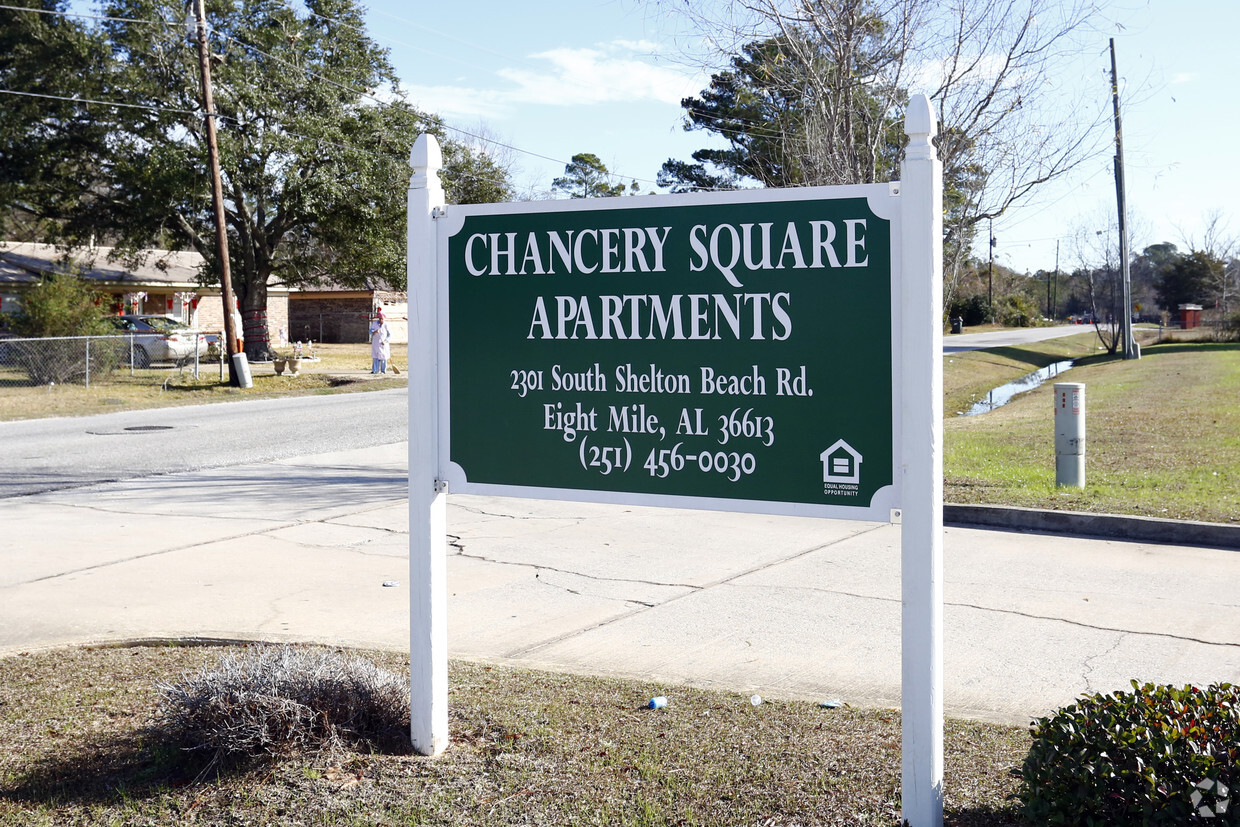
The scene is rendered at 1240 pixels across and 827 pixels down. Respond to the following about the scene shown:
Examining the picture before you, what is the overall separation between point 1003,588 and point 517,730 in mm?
3748

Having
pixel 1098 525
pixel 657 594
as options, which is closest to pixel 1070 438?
pixel 1098 525

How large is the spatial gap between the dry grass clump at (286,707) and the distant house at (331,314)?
4944 centimetres

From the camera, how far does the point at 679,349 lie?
367cm

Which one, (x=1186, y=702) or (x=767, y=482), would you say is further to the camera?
(x=767, y=482)

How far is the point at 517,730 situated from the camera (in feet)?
13.7

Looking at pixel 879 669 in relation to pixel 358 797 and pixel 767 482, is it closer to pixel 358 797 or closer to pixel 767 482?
pixel 767 482

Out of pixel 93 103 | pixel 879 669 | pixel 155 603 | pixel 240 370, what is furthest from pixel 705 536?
pixel 93 103

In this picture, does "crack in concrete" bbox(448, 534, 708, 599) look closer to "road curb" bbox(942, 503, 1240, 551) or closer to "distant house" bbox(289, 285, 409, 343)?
"road curb" bbox(942, 503, 1240, 551)

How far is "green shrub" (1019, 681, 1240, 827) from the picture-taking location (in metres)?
2.68

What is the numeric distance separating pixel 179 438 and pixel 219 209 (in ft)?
33.5

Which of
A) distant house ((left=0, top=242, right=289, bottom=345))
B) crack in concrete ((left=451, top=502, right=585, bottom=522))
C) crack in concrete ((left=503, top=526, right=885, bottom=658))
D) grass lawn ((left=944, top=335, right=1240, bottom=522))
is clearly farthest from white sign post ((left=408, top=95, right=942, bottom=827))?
distant house ((left=0, top=242, right=289, bottom=345))

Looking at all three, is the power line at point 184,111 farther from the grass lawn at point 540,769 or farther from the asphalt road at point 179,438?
the grass lawn at point 540,769

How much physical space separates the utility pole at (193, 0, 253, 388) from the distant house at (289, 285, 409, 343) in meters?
27.3

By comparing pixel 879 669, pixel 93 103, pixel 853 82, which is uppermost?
pixel 93 103
